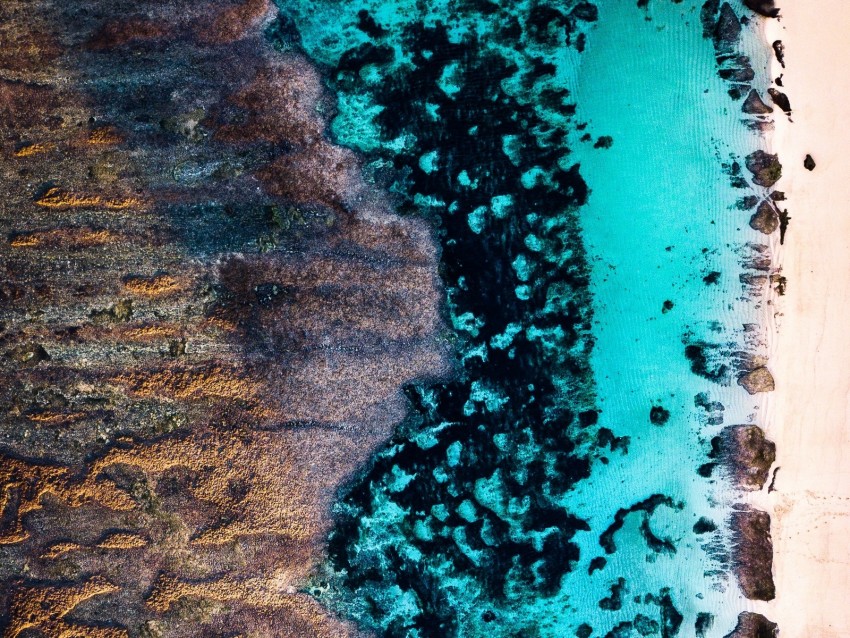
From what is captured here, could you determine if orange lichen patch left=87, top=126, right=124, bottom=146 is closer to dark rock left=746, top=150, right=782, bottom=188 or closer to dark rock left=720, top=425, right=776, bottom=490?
dark rock left=746, top=150, right=782, bottom=188

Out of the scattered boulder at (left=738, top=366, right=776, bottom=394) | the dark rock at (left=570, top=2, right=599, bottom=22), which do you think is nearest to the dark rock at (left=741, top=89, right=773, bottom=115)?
the dark rock at (left=570, top=2, right=599, bottom=22)

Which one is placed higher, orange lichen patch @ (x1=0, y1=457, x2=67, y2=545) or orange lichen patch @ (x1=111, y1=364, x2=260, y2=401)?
orange lichen patch @ (x1=111, y1=364, x2=260, y2=401)

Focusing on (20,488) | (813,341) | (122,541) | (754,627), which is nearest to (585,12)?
(813,341)

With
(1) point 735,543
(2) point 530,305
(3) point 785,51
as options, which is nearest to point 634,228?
(2) point 530,305

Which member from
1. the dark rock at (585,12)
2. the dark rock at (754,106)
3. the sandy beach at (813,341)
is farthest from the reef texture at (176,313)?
the sandy beach at (813,341)

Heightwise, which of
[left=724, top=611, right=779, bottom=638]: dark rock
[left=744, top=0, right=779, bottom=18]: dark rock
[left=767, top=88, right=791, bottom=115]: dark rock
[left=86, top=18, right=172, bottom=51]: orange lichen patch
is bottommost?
[left=724, top=611, right=779, bottom=638]: dark rock

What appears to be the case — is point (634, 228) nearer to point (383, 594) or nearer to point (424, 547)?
point (424, 547)
